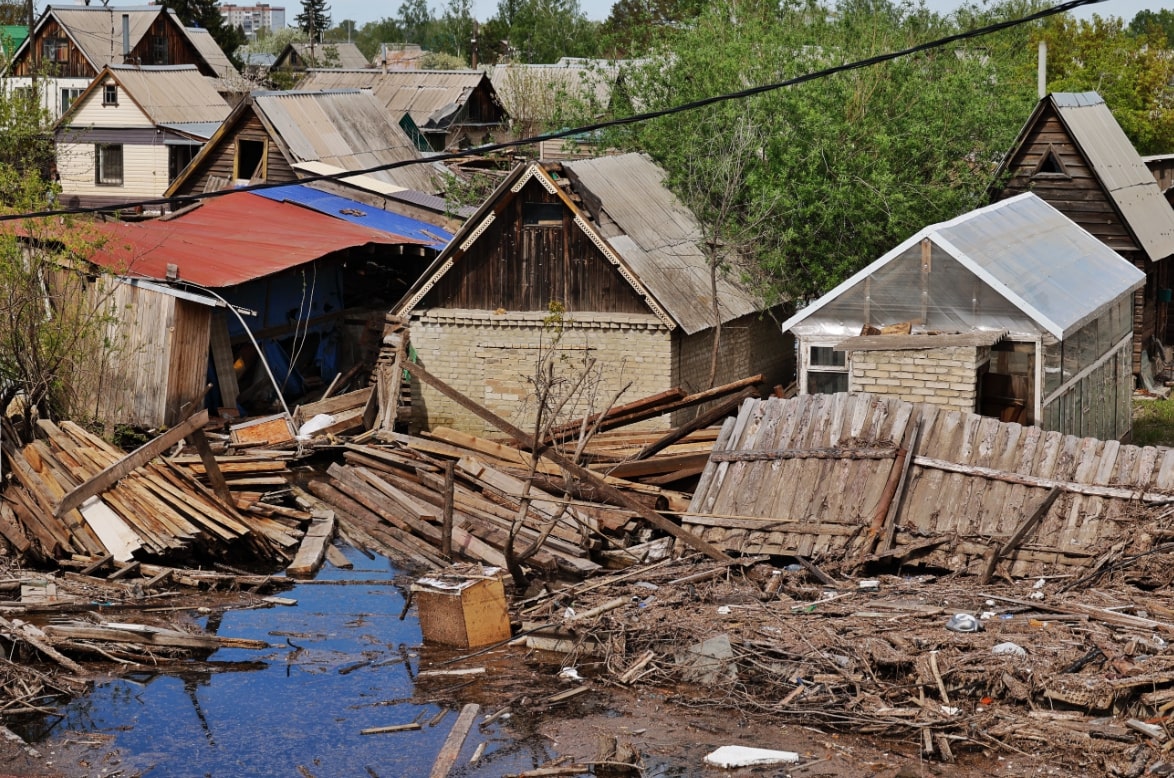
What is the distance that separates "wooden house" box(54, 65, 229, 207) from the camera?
158 feet

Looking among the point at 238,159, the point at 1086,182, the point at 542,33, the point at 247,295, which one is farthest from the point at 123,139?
the point at 542,33

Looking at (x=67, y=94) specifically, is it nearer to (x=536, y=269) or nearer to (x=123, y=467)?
(x=536, y=269)

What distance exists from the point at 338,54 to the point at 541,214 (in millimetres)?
66492

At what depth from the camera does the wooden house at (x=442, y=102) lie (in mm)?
52656

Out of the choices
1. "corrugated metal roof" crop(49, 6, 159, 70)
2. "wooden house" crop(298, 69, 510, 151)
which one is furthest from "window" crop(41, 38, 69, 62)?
"wooden house" crop(298, 69, 510, 151)

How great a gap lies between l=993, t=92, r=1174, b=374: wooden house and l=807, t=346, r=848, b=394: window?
10928 millimetres

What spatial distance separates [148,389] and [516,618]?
1008 cm

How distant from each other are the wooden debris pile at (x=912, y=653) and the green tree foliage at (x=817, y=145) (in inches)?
474

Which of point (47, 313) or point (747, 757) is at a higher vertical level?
point (47, 313)

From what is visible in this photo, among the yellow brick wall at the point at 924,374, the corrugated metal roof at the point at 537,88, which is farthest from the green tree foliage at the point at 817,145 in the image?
the corrugated metal roof at the point at 537,88

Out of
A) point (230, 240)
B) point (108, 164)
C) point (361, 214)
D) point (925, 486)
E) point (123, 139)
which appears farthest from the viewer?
point (108, 164)

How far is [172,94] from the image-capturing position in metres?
50.1

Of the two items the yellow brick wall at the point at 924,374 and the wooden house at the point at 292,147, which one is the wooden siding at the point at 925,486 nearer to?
the yellow brick wall at the point at 924,374

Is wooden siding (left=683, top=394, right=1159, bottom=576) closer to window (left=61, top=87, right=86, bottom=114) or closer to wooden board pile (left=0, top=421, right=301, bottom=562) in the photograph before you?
wooden board pile (left=0, top=421, right=301, bottom=562)
